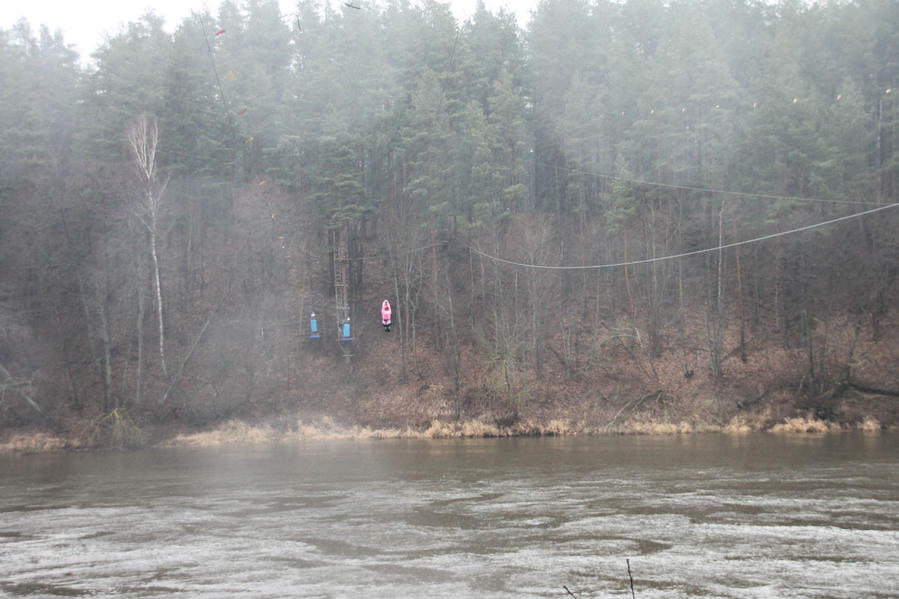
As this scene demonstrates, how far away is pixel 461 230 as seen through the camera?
45.0 meters

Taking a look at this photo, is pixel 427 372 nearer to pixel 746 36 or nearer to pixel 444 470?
pixel 444 470

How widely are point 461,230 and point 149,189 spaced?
52.8ft

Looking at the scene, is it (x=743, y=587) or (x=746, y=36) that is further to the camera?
(x=746, y=36)

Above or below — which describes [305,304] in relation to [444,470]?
above

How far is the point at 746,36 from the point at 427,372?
29061 millimetres


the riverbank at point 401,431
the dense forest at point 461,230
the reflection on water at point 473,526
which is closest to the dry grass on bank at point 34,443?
the riverbank at point 401,431

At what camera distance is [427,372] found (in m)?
43.0

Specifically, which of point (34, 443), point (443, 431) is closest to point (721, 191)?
point (443, 431)

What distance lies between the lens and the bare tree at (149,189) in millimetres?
39625

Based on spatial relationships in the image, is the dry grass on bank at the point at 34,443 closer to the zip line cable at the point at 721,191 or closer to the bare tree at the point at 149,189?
the bare tree at the point at 149,189

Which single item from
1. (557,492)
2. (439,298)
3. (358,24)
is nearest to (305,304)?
(439,298)

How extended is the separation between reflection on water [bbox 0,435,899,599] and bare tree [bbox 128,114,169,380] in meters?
13.2

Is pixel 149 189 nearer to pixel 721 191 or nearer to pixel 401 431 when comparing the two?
pixel 401 431

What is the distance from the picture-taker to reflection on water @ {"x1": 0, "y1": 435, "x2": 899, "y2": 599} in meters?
11.8
